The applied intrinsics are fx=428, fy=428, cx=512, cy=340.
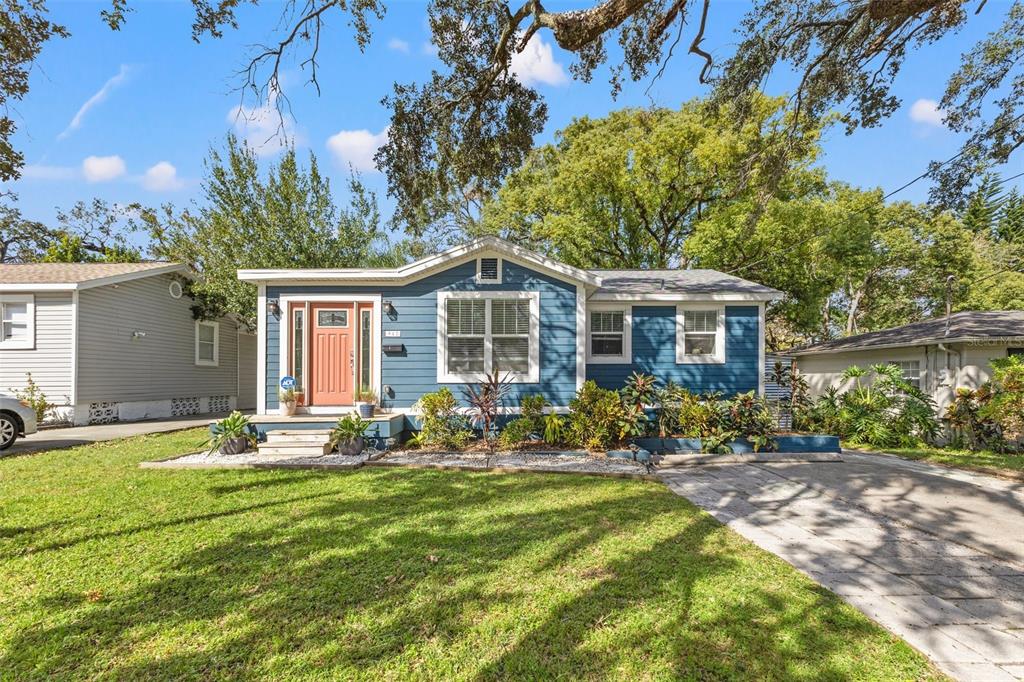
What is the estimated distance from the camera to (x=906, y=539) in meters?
4.04

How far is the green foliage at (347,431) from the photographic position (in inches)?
282

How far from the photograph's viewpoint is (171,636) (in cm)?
249

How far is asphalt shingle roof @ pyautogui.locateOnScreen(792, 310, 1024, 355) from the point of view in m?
9.50

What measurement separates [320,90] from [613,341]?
7.39m

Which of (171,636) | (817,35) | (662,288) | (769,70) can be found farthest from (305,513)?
(817,35)

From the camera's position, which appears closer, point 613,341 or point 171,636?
point 171,636

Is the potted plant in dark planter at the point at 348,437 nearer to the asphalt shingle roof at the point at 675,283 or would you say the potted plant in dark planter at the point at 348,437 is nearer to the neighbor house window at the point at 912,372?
the asphalt shingle roof at the point at 675,283

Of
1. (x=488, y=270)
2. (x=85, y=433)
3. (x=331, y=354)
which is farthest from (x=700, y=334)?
(x=85, y=433)

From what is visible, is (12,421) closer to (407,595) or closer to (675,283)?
(407,595)

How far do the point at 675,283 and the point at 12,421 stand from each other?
1373 centimetres

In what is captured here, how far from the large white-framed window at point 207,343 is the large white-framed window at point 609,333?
44.9ft

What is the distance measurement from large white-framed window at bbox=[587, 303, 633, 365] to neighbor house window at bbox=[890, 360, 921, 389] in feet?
23.9

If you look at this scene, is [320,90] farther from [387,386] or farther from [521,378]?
[521,378]

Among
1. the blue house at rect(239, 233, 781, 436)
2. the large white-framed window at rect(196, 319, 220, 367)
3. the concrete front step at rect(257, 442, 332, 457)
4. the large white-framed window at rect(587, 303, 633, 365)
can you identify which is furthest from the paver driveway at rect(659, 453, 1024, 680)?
the large white-framed window at rect(196, 319, 220, 367)
